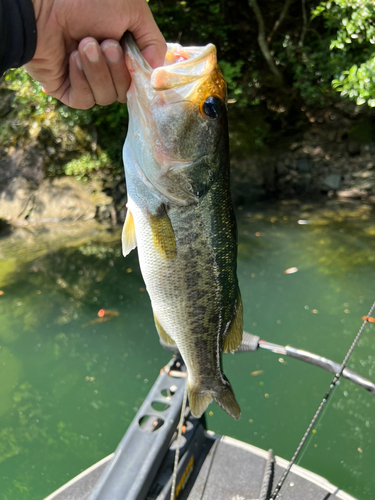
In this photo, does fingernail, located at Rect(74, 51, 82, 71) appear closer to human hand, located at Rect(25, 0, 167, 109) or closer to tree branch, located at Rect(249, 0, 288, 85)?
human hand, located at Rect(25, 0, 167, 109)

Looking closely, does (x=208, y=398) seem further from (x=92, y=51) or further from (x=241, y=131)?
(x=241, y=131)

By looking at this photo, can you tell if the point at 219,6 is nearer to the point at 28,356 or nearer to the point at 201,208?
the point at 28,356

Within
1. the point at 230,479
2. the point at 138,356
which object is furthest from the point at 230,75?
the point at 230,479

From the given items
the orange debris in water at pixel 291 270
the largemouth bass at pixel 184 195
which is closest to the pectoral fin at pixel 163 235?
the largemouth bass at pixel 184 195

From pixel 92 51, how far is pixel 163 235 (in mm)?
657

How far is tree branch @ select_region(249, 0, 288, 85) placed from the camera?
8.57m

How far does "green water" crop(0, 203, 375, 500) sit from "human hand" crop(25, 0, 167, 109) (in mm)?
3236

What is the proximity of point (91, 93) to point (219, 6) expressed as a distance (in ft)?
30.6

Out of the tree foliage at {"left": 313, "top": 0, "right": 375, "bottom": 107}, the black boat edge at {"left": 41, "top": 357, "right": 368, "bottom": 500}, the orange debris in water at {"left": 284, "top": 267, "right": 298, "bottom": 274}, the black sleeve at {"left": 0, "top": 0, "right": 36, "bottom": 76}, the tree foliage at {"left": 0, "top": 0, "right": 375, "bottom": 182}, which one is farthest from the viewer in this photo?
the tree foliage at {"left": 0, "top": 0, "right": 375, "bottom": 182}

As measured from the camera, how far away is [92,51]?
1.24 m

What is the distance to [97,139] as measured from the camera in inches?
361

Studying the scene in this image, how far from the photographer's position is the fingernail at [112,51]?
123cm

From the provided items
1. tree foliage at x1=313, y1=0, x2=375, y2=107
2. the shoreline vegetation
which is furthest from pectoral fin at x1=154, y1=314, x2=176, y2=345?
the shoreline vegetation

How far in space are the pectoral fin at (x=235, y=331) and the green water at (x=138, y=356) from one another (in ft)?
7.85
